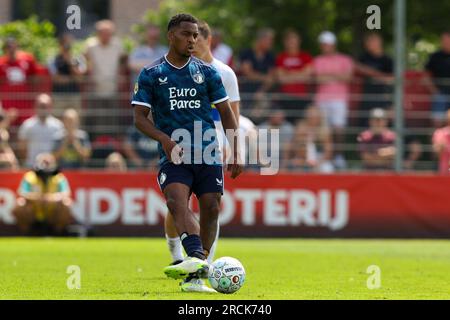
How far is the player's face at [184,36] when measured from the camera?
35.0ft

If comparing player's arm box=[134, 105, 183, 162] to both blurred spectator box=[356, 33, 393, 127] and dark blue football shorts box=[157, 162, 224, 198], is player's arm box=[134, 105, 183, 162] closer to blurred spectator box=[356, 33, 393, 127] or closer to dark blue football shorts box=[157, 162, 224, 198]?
dark blue football shorts box=[157, 162, 224, 198]

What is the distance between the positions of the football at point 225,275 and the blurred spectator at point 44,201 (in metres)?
10.8

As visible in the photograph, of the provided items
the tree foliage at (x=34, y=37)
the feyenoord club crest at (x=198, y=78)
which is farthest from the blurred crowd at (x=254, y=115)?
the feyenoord club crest at (x=198, y=78)

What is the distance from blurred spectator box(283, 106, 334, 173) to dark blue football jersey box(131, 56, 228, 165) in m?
10.4

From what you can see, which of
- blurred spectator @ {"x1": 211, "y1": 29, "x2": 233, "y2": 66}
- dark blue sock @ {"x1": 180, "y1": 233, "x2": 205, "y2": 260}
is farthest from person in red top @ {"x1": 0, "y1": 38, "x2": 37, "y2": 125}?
dark blue sock @ {"x1": 180, "y1": 233, "x2": 205, "y2": 260}

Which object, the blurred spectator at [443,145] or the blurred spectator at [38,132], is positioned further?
the blurred spectator at [38,132]

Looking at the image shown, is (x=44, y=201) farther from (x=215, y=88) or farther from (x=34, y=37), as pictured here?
(x=215, y=88)

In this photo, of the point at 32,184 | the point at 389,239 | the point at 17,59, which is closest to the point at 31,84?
the point at 17,59

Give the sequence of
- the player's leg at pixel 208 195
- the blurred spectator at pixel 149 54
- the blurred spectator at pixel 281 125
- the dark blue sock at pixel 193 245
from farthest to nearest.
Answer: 1. the blurred spectator at pixel 149 54
2. the blurred spectator at pixel 281 125
3. the player's leg at pixel 208 195
4. the dark blue sock at pixel 193 245

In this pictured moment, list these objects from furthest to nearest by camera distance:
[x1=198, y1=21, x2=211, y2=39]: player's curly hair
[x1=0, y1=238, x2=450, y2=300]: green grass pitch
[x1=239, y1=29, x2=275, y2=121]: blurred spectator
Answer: [x1=239, y1=29, x2=275, y2=121]: blurred spectator < [x1=198, y1=21, x2=211, y2=39]: player's curly hair < [x1=0, y1=238, x2=450, y2=300]: green grass pitch

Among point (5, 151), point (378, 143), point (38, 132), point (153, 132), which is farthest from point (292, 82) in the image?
point (153, 132)

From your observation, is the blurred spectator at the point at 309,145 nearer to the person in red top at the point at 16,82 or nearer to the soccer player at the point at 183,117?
the person in red top at the point at 16,82

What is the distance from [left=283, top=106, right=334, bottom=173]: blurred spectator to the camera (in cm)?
2123

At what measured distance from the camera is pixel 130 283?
11484 millimetres
